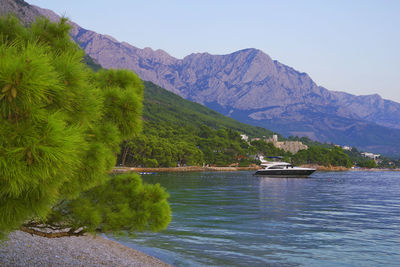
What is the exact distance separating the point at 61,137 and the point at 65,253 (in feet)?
40.2

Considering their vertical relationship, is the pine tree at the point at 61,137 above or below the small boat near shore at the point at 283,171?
above

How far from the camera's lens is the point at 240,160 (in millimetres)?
182750

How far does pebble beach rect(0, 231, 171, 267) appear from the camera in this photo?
12.6 meters

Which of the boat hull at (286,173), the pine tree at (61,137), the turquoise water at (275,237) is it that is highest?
the pine tree at (61,137)

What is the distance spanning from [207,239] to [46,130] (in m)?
19.7

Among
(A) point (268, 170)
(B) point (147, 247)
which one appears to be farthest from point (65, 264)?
(A) point (268, 170)

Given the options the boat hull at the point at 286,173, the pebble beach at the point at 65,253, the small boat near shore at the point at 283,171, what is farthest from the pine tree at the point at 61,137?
the boat hull at the point at 286,173

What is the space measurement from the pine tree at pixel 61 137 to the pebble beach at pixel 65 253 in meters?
5.15

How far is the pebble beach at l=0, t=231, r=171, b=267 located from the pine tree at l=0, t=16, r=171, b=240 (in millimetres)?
5154

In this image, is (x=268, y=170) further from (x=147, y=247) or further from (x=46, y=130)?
→ (x=46, y=130)

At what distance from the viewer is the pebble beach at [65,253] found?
12.6 metres

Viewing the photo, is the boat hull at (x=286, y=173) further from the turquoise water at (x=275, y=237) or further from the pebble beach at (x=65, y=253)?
the pebble beach at (x=65, y=253)

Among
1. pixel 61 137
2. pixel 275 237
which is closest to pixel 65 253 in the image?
pixel 61 137

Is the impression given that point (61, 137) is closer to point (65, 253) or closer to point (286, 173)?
point (65, 253)
